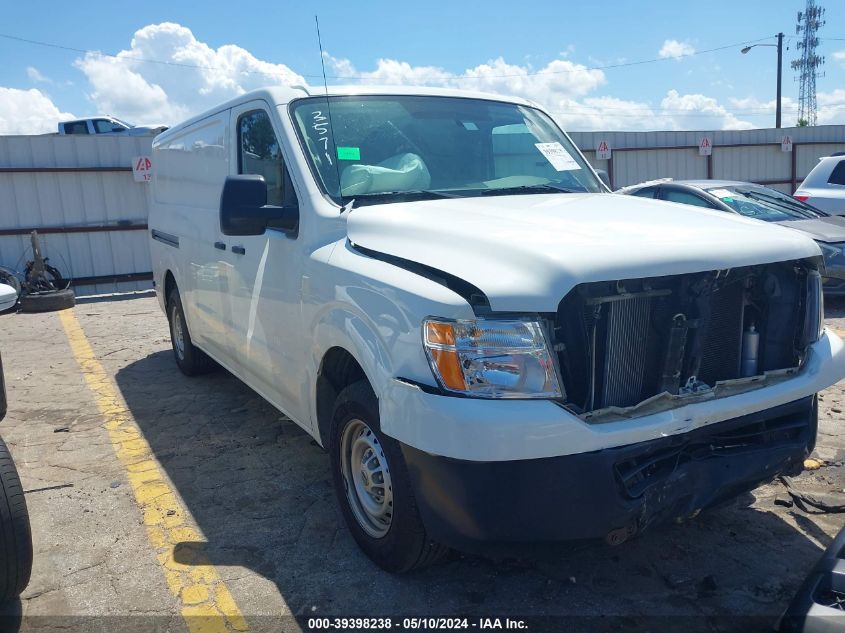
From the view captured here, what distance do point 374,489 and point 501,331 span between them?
3.53 ft

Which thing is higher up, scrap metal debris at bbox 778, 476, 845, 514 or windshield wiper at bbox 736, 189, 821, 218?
windshield wiper at bbox 736, 189, 821, 218

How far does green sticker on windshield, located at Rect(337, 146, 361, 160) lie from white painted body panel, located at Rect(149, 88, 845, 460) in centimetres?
21

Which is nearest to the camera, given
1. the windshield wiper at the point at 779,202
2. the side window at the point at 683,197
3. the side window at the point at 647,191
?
the side window at the point at 683,197

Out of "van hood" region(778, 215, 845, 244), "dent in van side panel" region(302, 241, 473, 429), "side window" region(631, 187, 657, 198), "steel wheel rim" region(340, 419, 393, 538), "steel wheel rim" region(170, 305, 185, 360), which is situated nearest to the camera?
"dent in van side panel" region(302, 241, 473, 429)

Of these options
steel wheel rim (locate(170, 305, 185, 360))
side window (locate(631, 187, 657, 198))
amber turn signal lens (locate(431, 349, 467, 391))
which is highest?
side window (locate(631, 187, 657, 198))

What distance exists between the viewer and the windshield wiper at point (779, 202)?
28.7 feet

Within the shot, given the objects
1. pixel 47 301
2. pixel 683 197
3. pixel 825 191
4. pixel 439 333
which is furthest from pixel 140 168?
pixel 439 333

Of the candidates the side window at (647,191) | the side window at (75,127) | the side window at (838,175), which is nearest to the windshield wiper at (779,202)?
the side window at (647,191)

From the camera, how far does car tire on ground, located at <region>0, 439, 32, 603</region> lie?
Result: 2719 mm

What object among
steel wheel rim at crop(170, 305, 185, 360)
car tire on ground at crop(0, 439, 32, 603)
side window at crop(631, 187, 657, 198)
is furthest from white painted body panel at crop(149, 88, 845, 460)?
side window at crop(631, 187, 657, 198)

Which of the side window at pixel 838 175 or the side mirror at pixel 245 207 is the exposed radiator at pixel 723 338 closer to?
the side mirror at pixel 245 207

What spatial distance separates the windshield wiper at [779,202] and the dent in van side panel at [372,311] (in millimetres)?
7151

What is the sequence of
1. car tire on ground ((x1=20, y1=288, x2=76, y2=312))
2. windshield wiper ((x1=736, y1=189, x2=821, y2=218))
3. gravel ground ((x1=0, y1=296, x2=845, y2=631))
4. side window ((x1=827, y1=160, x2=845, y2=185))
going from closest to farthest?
1. gravel ground ((x1=0, y1=296, x2=845, y2=631))
2. windshield wiper ((x1=736, y1=189, x2=821, y2=218))
3. side window ((x1=827, y1=160, x2=845, y2=185))
4. car tire on ground ((x1=20, y1=288, x2=76, y2=312))

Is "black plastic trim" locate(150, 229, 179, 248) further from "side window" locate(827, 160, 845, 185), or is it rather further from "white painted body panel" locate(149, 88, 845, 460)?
"side window" locate(827, 160, 845, 185)
